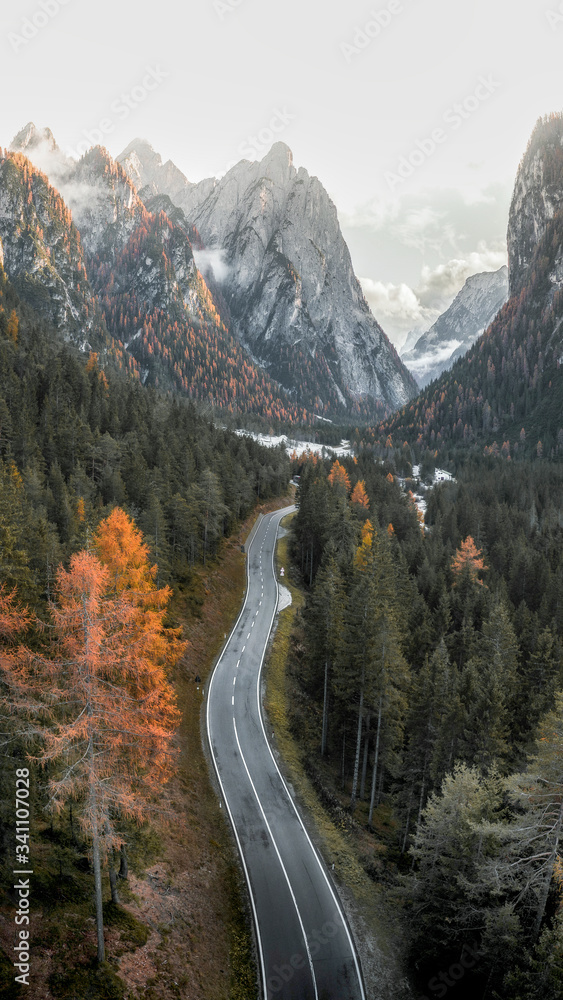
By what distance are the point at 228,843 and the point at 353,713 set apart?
42.0ft

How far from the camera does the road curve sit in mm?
17266

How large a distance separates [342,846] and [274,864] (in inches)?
149

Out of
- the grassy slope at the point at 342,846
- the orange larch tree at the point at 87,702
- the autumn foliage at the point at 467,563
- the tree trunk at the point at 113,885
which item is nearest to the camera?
the orange larch tree at the point at 87,702

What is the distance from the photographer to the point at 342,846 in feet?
77.7

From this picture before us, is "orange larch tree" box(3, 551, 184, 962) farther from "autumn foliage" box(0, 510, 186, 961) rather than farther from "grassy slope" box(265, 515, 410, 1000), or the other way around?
"grassy slope" box(265, 515, 410, 1000)

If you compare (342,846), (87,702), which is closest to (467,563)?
(342,846)

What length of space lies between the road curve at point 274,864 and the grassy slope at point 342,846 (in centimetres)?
60

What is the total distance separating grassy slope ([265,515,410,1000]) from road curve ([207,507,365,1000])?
23.8 inches

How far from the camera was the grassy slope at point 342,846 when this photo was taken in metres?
18.1

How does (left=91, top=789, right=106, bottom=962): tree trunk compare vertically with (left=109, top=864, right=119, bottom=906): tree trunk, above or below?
above

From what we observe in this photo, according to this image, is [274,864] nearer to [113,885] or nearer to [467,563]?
[113,885]

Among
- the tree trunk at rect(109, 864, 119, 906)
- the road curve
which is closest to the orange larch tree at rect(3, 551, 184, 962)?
the tree trunk at rect(109, 864, 119, 906)

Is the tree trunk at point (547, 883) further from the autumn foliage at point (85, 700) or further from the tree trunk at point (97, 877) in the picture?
the tree trunk at point (97, 877)

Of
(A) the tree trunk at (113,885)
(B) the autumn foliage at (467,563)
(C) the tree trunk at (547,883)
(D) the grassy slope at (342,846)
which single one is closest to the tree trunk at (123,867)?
(A) the tree trunk at (113,885)
